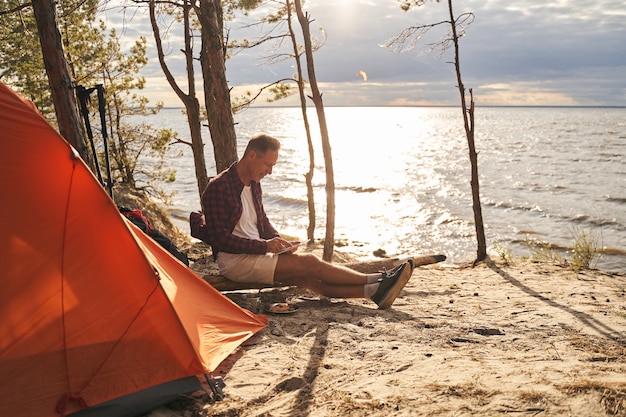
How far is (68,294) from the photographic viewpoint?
402cm

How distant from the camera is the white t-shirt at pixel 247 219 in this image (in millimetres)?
5949

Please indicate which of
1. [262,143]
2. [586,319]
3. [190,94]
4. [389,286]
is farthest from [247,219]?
[190,94]

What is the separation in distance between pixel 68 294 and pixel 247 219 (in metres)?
2.36

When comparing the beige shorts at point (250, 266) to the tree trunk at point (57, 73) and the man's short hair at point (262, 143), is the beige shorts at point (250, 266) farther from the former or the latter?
the tree trunk at point (57, 73)

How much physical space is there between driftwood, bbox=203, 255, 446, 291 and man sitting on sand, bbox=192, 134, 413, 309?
0.14 m

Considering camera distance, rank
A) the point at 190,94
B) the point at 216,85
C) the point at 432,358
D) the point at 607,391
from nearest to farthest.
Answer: the point at 607,391 → the point at 432,358 → the point at 216,85 → the point at 190,94

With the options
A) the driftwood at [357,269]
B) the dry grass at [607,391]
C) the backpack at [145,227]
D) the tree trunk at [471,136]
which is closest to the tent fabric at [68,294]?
the backpack at [145,227]

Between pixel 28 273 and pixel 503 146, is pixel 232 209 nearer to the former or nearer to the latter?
pixel 28 273

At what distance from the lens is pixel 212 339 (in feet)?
15.4

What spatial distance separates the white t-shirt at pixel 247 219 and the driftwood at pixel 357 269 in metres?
0.58

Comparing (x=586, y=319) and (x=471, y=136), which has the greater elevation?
(x=471, y=136)

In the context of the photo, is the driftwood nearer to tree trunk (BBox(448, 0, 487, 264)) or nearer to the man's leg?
the man's leg

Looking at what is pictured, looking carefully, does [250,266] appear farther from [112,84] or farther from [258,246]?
[112,84]

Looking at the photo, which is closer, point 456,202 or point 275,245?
point 275,245
